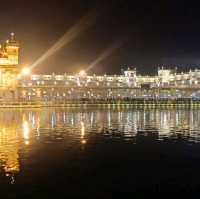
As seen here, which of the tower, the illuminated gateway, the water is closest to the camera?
the water

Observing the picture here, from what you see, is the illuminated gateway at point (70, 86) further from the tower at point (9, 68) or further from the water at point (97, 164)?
the water at point (97, 164)

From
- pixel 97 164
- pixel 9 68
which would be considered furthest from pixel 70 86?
pixel 97 164

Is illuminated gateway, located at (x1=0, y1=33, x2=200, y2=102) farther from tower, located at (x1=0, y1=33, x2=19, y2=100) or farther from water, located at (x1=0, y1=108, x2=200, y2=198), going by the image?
water, located at (x1=0, y1=108, x2=200, y2=198)

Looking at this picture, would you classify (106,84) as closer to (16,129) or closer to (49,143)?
(16,129)

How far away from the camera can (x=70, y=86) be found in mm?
100875

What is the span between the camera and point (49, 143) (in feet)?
72.0

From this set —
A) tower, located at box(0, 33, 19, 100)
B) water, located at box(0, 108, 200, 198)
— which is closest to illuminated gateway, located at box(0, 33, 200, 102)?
tower, located at box(0, 33, 19, 100)

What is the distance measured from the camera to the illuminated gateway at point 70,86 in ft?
292

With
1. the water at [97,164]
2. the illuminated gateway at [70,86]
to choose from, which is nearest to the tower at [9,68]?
the illuminated gateway at [70,86]

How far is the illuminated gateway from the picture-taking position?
88.9 metres

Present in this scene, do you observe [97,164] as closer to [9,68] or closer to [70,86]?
[9,68]

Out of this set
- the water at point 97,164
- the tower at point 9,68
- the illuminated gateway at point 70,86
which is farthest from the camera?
the illuminated gateway at point 70,86

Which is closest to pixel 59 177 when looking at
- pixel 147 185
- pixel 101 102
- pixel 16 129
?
pixel 147 185

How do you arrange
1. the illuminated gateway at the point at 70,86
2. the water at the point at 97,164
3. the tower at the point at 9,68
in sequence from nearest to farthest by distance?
the water at the point at 97,164 → the tower at the point at 9,68 → the illuminated gateway at the point at 70,86
